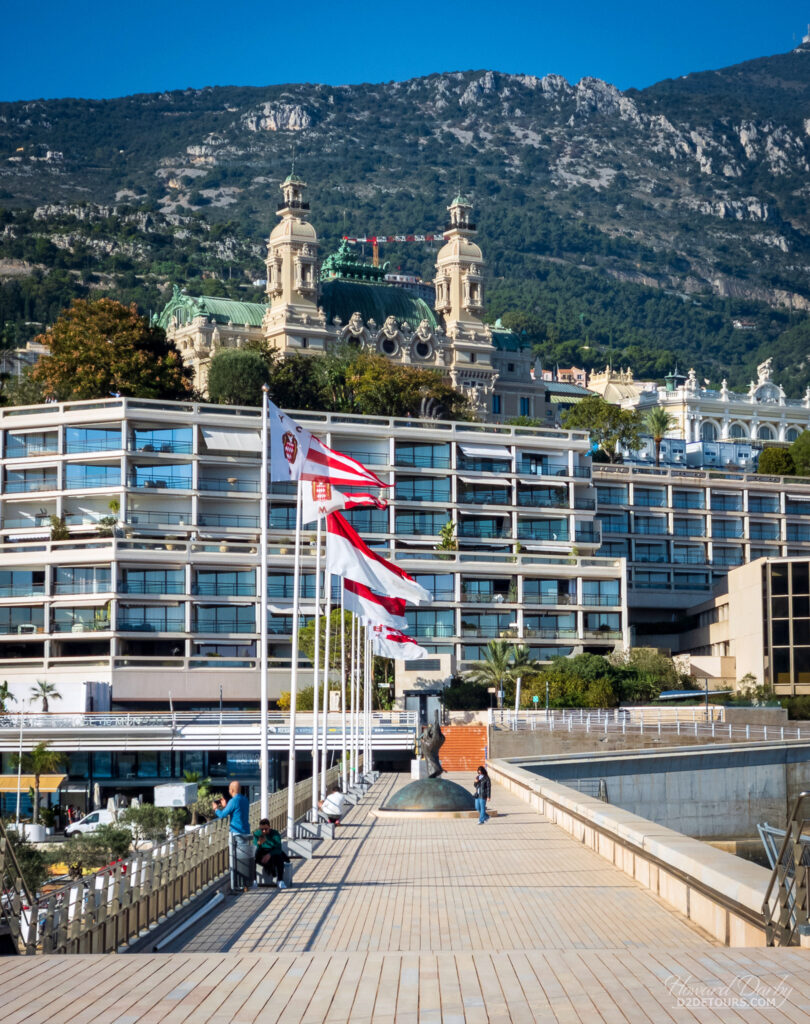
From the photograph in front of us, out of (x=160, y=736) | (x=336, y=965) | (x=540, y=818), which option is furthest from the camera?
(x=160, y=736)

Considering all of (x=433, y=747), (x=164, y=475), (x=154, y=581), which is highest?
(x=164, y=475)

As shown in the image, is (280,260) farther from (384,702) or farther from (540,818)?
(540,818)

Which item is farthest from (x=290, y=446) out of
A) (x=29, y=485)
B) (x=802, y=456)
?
(x=802, y=456)

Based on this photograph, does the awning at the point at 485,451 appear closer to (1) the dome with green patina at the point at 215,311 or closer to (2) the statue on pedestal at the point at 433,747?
(1) the dome with green patina at the point at 215,311

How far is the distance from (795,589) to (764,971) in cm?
9224

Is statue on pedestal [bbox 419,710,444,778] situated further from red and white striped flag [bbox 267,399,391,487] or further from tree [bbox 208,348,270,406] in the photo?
tree [bbox 208,348,270,406]

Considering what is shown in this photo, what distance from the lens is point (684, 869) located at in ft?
74.7

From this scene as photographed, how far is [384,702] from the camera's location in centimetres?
9650

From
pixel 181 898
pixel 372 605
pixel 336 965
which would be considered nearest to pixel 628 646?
pixel 372 605

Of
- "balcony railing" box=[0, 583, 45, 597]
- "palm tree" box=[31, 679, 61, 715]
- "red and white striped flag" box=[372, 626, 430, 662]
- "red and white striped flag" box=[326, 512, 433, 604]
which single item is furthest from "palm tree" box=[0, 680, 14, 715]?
"red and white striped flag" box=[326, 512, 433, 604]

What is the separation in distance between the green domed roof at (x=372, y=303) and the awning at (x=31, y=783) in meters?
94.2

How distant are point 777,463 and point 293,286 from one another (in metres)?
50.5

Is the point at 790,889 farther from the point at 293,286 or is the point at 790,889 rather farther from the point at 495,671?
the point at 293,286

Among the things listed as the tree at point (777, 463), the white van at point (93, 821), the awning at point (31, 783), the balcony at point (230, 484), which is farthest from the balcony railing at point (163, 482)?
the tree at point (777, 463)
